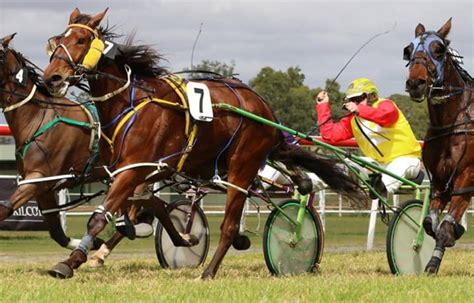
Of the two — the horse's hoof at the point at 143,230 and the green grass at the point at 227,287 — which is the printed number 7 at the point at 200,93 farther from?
the horse's hoof at the point at 143,230

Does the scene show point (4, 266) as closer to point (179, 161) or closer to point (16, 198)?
point (16, 198)

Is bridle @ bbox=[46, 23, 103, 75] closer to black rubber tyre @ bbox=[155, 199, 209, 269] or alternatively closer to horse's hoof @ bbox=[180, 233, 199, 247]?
horse's hoof @ bbox=[180, 233, 199, 247]

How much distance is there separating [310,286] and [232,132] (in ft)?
6.15

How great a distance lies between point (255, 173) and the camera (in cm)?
902

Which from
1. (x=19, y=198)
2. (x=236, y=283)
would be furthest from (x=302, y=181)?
(x=19, y=198)

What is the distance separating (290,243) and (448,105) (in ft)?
6.08

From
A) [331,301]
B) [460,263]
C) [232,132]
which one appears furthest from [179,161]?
[460,263]

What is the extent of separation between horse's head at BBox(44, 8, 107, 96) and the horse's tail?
2.25 meters

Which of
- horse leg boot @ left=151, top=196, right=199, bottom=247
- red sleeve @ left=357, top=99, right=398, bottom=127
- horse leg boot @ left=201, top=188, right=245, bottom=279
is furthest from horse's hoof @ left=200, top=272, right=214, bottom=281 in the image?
red sleeve @ left=357, top=99, right=398, bottom=127

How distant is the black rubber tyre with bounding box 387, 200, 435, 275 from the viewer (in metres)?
9.33

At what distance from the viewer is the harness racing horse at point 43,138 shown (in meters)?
9.07

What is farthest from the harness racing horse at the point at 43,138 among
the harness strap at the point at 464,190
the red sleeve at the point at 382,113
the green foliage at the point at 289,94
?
the green foliage at the point at 289,94

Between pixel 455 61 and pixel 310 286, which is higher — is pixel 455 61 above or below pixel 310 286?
above

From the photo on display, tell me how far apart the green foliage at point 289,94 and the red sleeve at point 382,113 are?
3997 cm
